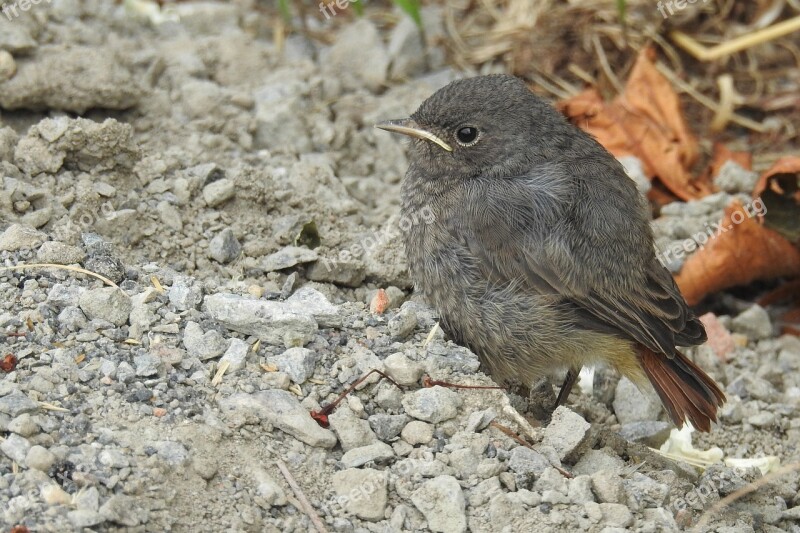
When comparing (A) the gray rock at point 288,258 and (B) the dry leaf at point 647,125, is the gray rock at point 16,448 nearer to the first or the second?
(A) the gray rock at point 288,258

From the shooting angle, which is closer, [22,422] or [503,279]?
[22,422]

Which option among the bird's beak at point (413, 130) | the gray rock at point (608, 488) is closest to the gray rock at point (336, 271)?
the bird's beak at point (413, 130)

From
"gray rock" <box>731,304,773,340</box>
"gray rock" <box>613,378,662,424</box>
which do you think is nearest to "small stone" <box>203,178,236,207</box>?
"gray rock" <box>613,378,662,424</box>

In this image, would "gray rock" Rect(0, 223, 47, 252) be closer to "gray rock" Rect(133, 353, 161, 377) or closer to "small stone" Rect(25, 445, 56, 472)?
"gray rock" Rect(133, 353, 161, 377)

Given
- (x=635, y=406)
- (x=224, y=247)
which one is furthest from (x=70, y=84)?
(x=635, y=406)

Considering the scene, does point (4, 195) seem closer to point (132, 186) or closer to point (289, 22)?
point (132, 186)

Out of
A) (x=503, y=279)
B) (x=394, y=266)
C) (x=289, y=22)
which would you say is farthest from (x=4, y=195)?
(x=289, y=22)

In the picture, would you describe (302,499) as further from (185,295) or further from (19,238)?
(19,238)
